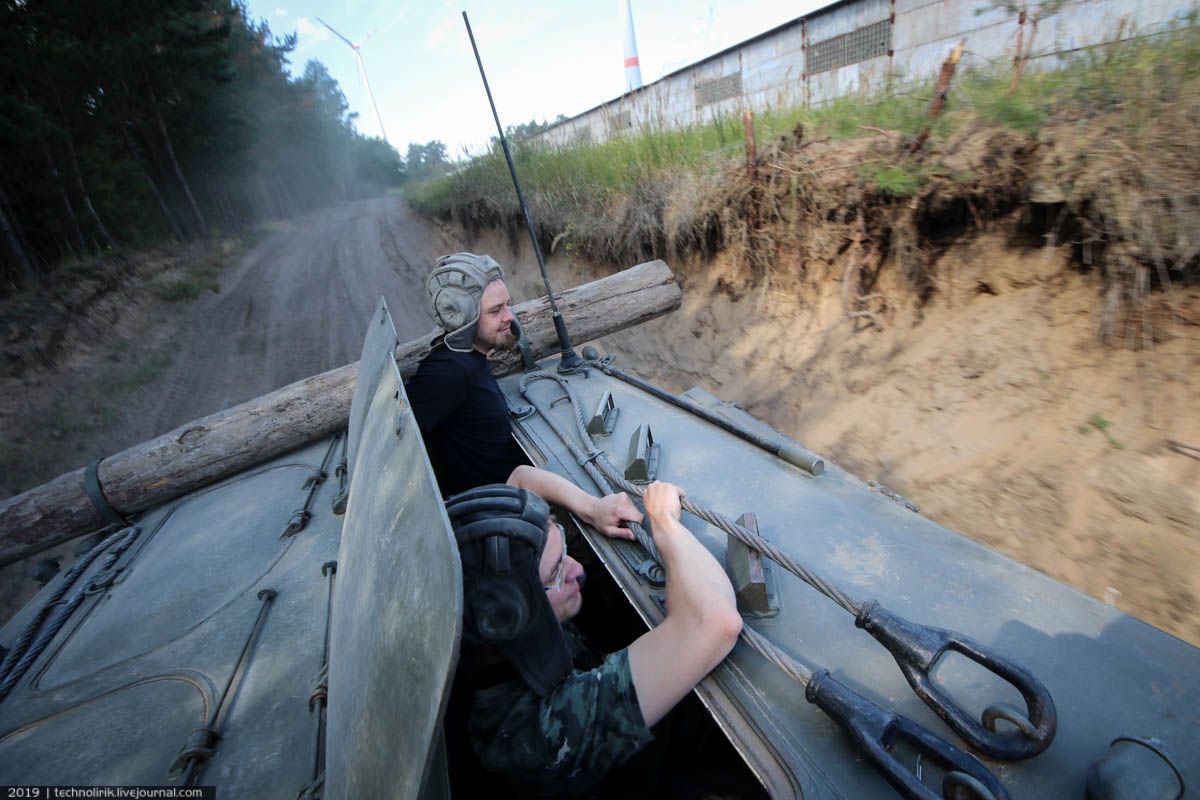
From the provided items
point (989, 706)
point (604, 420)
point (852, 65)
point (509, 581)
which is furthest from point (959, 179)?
point (852, 65)

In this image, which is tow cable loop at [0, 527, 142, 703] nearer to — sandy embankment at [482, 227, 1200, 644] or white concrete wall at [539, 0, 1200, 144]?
sandy embankment at [482, 227, 1200, 644]

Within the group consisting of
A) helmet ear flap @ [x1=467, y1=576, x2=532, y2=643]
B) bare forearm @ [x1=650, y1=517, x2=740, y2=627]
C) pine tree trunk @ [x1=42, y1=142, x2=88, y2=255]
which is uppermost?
pine tree trunk @ [x1=42, y1=142, x2=88, y2=255]

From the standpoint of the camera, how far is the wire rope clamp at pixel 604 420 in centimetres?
221

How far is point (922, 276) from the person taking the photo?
11.2ft

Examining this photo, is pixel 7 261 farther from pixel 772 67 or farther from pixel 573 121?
pixel 772 67

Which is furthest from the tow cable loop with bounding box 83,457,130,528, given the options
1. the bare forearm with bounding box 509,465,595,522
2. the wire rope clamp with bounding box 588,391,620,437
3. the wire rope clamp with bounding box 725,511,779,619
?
the wire rope clamp with bounding box 725,511,779,619

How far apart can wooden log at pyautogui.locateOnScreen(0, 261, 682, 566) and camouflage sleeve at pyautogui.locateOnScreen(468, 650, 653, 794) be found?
6.41ft

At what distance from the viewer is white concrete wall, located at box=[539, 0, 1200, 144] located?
4.66 metres

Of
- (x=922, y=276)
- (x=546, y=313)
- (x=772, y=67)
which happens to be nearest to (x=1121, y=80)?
(x=922, y=276)

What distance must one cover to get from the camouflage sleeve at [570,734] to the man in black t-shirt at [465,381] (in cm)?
130

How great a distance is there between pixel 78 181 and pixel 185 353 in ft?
23.9

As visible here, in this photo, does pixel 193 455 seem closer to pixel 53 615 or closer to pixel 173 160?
pixel 53 615

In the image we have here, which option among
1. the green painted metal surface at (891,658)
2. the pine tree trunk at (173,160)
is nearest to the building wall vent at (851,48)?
the green painted metal surface at (891,658)

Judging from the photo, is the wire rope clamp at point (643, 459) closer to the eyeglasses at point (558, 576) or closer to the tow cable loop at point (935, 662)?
the eyeglasses at point (558, 576)
